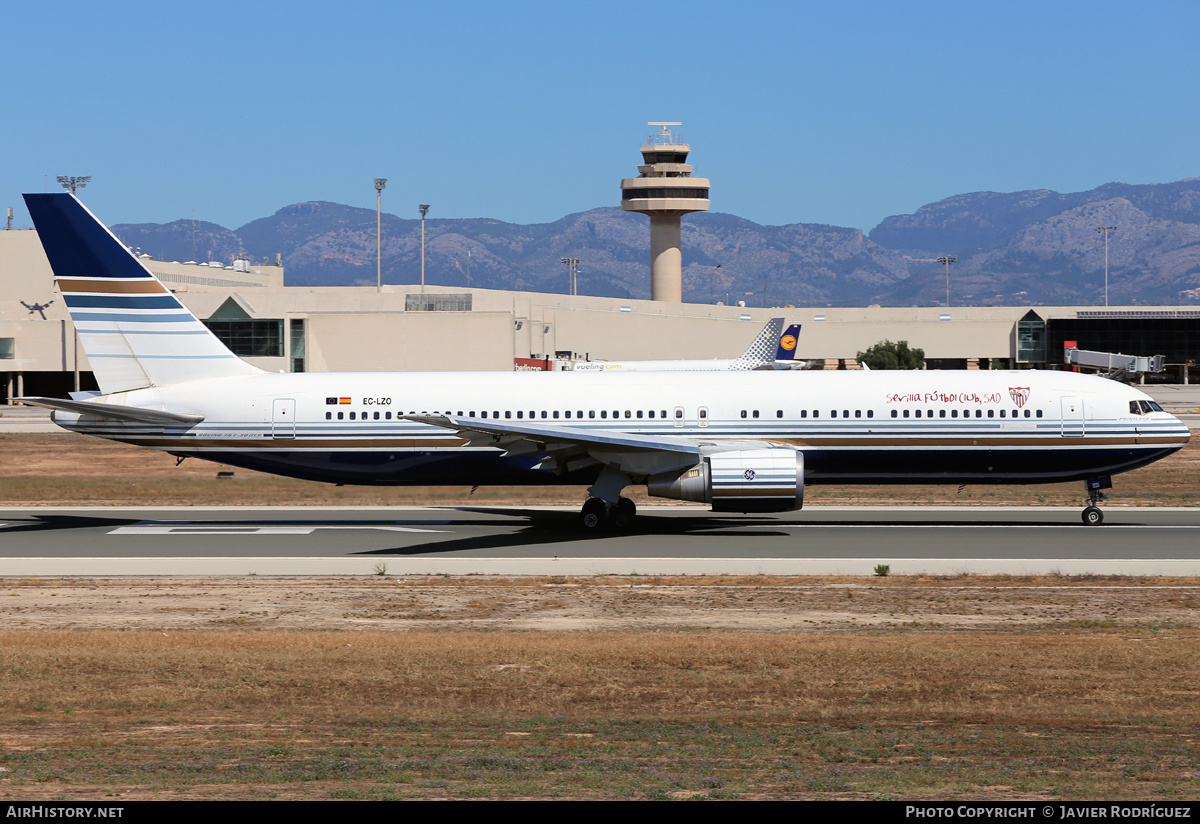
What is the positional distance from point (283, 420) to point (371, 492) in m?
9.20

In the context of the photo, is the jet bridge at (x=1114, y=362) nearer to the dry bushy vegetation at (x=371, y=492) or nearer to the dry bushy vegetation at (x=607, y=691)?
the dry bushy vegetation at (x=371, y=492)

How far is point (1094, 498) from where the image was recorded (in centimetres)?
3147

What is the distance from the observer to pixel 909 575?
76.9ft

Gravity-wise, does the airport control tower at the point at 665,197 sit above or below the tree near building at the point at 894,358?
above

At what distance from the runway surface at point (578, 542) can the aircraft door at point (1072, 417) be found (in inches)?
94.9

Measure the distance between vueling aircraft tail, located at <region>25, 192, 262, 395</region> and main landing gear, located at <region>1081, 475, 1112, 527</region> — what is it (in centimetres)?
2297

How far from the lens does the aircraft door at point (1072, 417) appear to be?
100 feet

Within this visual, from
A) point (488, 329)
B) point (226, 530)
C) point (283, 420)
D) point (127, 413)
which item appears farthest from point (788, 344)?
point (127, 413)

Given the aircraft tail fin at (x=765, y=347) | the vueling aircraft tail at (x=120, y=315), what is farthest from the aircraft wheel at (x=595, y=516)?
the aircraft tail fin at (x=765, y=347)

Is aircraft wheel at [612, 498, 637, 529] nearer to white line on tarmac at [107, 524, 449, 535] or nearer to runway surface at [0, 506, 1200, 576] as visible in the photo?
runway surface at [0, 506, 1200, 576]

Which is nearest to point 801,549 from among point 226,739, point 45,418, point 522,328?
point 226,739

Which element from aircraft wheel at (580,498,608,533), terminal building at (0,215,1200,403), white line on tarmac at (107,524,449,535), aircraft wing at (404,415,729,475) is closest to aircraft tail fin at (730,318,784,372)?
terminal building at (0,215,1200,403)

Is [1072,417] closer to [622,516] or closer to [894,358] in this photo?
[622,516]

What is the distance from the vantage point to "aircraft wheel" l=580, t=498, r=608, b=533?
30.7 meters
